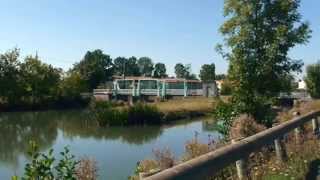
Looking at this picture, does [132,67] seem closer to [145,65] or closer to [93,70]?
[145,65]

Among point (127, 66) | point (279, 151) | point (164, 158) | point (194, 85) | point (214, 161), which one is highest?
point (127, 66)

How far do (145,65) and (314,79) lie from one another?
111 m

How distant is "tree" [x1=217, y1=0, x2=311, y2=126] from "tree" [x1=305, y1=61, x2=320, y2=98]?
56.0m

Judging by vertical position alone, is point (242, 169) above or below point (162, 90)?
below

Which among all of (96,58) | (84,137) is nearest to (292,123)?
(84,137)

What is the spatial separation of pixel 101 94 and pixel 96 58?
1595 inches

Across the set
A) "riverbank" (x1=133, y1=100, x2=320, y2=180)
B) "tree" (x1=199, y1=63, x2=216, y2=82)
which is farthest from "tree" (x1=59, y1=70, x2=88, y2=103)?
"riverbank" (x1=133, y1=100, x2=320, y2=180)

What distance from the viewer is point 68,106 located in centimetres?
7788

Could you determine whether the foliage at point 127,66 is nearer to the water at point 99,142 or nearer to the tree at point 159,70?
the tree at point 159,70

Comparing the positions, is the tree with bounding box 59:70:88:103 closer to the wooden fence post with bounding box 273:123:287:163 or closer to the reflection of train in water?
the reflection of train in water

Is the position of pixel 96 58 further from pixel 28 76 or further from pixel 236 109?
pixel 236 109

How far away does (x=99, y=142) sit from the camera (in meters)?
29.3

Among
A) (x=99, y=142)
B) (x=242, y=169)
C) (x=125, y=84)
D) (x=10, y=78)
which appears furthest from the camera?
(x=125, y=84)

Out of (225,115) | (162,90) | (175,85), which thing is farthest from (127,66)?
(225,115)
